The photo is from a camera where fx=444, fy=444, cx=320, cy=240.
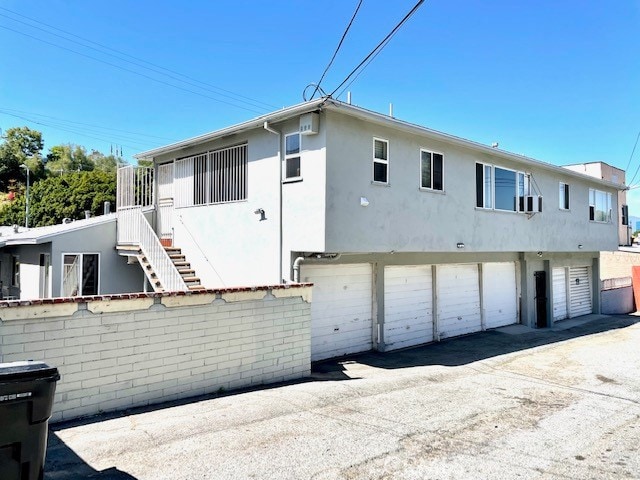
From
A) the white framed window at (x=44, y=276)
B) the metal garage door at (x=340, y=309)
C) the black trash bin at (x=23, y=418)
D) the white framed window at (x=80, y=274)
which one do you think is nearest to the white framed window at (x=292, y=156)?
the metal garage door at (x=340, y=309)

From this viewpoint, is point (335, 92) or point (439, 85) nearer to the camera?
point (335, 92)

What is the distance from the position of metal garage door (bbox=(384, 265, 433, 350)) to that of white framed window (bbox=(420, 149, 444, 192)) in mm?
2433

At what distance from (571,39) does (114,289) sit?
16.5 m

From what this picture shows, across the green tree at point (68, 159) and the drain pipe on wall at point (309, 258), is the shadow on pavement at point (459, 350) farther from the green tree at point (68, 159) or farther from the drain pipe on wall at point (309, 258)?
the green tree at point (68, 159)

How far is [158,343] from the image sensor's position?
6.80 m

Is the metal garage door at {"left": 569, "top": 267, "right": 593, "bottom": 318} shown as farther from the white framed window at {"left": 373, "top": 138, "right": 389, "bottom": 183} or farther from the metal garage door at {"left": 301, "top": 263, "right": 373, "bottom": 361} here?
the white framed window at {"left": 373, "top": 138, "right": 389, "bottom": 183}

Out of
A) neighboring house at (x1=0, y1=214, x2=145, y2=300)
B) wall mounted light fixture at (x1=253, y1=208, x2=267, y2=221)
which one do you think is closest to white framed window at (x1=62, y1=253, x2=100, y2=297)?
neighboring house at (x1=0, y1=214, x2=145, y2=300)

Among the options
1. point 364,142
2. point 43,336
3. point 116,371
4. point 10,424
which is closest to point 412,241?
point 364,142

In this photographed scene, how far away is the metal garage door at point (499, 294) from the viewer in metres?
15.8

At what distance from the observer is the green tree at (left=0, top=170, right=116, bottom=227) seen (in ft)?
125

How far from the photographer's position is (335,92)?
911 centimetres

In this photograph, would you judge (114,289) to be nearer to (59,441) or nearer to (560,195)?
(59,441)

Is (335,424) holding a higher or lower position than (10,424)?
lower

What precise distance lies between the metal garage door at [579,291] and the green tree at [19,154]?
51979 millimetres
